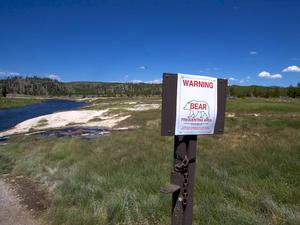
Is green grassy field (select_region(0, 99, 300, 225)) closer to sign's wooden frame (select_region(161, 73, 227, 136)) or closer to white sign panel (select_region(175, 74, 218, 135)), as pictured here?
white sign panel (select_region(175, 74, 218, 135))

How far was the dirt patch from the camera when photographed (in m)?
6.42

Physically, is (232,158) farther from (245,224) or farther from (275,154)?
(245,224)

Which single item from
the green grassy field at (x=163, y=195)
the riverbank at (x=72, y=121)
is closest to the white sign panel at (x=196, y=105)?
the green grassy field at (x=163, y=195)

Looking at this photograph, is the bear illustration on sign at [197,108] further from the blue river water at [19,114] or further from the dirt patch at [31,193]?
the blue river water at [19,114]

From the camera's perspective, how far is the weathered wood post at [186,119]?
2.81m

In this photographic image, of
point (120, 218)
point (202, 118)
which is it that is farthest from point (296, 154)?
point (202, 118)

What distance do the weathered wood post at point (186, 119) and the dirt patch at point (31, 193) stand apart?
411 cm

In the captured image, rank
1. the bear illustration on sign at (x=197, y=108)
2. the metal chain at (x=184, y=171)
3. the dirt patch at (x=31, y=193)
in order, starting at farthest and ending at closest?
the dirt patch at (x=31, y=193)
the metal chain at (x=184, y=171)
the bear illustration on sign at (x=197, y=108)

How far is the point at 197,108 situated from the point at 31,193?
6.08 metres

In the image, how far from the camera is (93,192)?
618 centimetres

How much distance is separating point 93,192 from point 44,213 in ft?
3.51

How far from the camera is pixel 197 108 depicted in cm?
297

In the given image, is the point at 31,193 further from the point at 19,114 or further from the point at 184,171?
the point at 19,114

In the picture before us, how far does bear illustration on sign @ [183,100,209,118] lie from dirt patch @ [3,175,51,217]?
460cm
